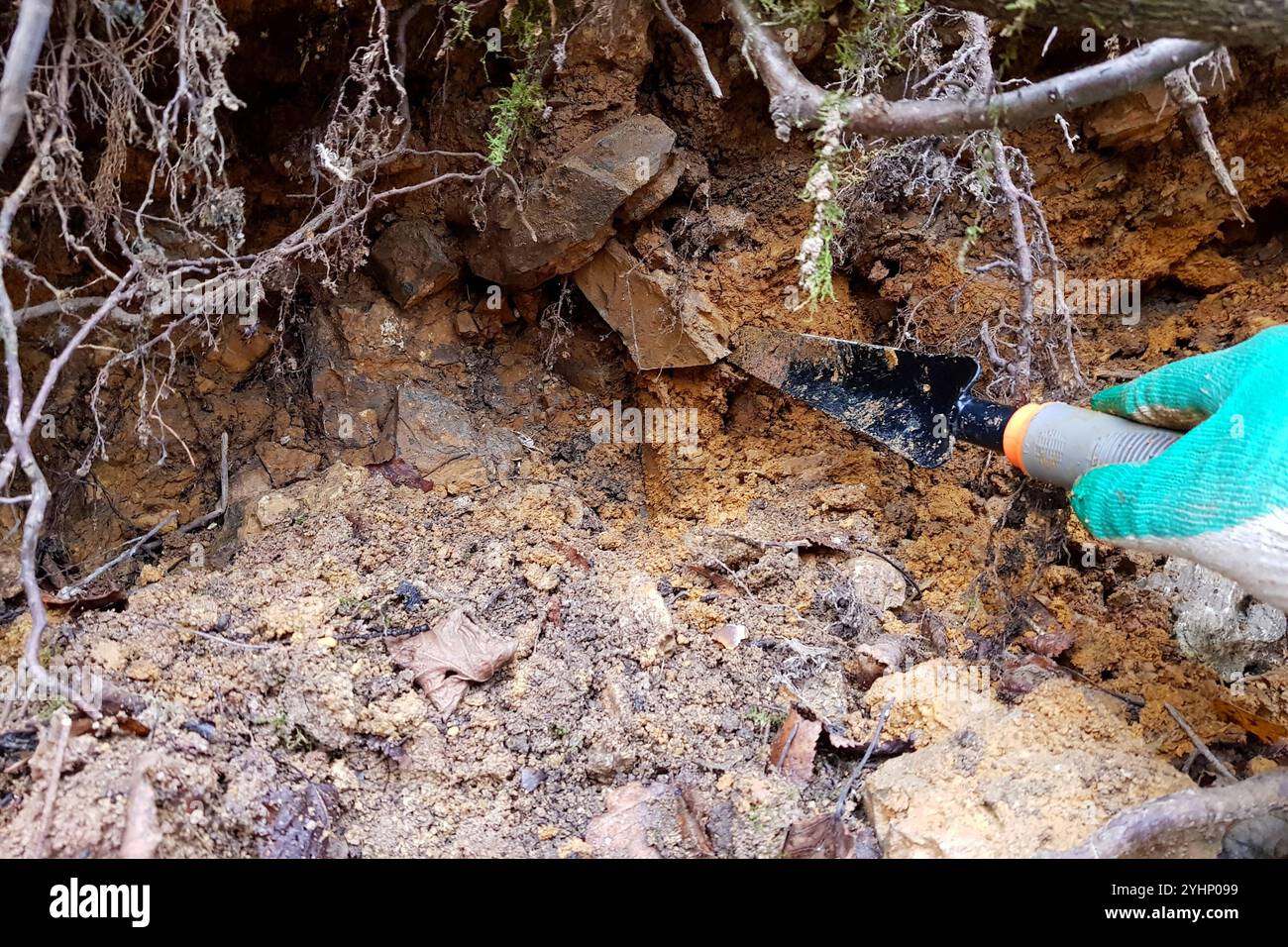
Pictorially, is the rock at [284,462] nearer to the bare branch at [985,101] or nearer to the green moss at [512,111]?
the green moss at [512,111]

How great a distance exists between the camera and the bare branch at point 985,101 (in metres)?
1.69

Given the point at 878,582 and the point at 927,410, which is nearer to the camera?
the point at 927,410

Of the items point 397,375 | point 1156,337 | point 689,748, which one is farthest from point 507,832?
point 1156,337

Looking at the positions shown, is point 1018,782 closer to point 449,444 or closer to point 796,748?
point 796,748

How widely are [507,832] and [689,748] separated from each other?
53cm

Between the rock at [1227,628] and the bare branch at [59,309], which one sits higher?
the bare branch at [59,309]

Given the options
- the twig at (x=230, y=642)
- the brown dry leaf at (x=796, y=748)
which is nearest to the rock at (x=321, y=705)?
the twig at (x=230, y=642)

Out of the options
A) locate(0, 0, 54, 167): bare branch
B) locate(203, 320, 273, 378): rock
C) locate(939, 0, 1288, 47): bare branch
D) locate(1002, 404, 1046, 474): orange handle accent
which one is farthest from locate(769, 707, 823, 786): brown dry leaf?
locate(203, 320, 273, 378): rock

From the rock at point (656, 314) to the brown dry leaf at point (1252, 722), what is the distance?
1.96 meters

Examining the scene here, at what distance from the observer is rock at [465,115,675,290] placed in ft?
10.3

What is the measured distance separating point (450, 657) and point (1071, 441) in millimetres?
1769

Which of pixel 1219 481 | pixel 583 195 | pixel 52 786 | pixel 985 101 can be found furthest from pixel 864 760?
pixel 583 195

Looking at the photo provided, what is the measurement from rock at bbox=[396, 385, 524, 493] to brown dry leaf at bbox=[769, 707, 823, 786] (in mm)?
1504

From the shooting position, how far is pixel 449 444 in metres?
3.38
